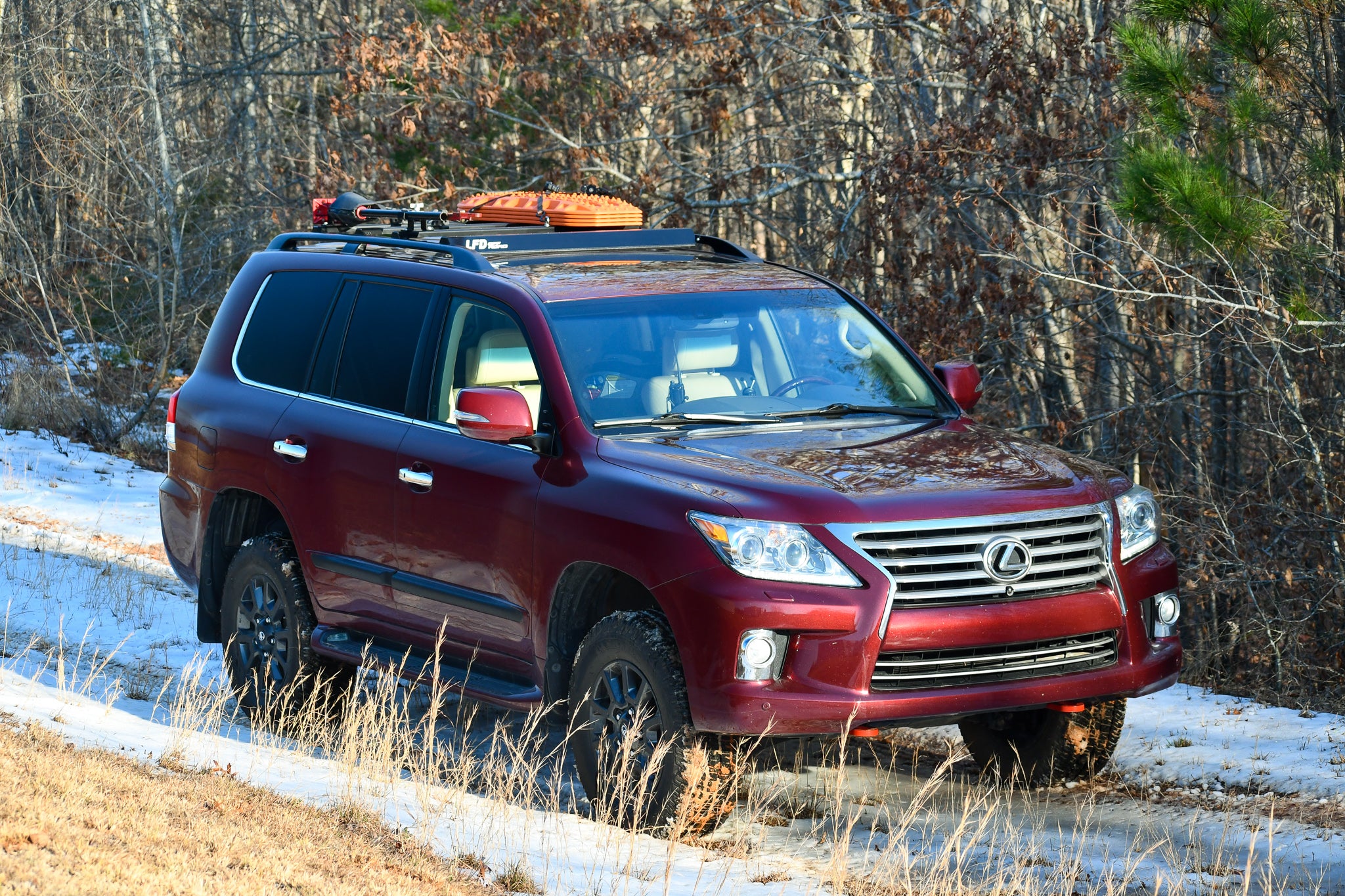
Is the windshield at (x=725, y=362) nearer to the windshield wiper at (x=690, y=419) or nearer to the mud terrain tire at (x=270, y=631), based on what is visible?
the windshield wiper at (x=690, y=419)

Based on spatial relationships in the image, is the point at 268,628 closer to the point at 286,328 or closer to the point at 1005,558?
the point at 286,328

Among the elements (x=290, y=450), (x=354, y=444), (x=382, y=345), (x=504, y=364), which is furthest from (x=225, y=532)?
(x=504, y=364)

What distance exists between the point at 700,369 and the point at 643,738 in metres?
1.52

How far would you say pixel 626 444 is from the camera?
5.63 meters

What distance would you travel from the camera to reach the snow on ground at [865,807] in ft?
16.1

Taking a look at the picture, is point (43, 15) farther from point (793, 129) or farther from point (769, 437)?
point (769, 437)

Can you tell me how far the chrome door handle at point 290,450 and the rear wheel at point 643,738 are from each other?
6.21 feet

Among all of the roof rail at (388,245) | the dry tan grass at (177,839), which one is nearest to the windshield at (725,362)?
the roof rail at (388,245)

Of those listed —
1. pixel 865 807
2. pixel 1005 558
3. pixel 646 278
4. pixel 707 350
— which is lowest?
pixel 865 807

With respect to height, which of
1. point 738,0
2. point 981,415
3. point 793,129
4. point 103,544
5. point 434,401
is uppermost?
point 738,0

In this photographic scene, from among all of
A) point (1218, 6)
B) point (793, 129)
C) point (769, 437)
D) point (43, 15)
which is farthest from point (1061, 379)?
point (43, 15)

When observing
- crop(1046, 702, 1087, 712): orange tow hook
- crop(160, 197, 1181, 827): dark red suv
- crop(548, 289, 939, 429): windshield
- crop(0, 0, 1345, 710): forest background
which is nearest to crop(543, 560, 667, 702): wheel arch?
crop(160, 197, 1181, 827): dark red suv

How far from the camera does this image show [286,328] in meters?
7.28

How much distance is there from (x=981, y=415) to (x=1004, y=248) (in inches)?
65.8
